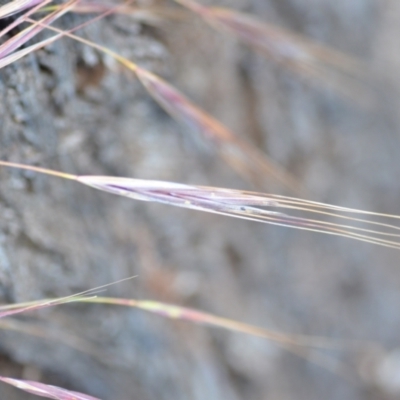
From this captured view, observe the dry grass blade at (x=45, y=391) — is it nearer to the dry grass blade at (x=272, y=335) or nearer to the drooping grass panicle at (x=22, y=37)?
the dry grass blade at (x=272, y=335)

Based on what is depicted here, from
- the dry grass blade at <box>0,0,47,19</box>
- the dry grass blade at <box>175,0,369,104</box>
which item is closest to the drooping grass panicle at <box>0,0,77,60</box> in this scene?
the dry grass blade at <box>0,0,47,19</box>

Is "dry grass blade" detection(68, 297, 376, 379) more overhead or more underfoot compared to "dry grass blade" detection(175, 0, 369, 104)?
more underfoot

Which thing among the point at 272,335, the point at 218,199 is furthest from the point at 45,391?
the point at 272,335

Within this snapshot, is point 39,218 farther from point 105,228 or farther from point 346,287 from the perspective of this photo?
point 346,287

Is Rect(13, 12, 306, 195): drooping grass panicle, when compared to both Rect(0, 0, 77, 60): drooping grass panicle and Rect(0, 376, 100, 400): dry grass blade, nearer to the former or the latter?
Rect(0, 0, 77, 60): drooping grass panicle

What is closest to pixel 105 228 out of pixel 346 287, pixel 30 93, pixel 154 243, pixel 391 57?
pixel 154 243

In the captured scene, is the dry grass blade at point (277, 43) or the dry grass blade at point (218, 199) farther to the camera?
the dry grass blade at point (277, 43)

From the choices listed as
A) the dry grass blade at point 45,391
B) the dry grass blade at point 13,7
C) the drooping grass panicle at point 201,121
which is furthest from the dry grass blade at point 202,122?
the dry grass blade at point 45,391
